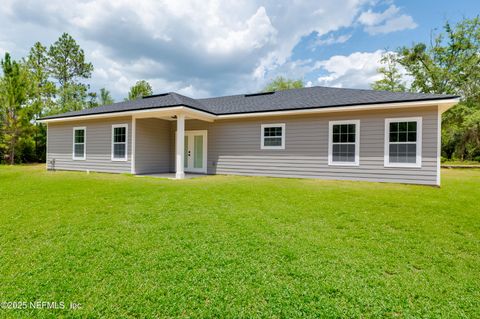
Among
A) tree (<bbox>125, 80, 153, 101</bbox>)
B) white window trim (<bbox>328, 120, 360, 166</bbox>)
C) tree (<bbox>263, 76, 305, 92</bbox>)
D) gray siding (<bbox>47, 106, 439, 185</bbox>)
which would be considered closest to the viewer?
gray siding (<bbox>47, 106, 439, 185</bbox>)

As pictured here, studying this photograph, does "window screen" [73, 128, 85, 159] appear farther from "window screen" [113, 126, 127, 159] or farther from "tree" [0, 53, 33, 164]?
"tree" [0, 53, 33, 164]

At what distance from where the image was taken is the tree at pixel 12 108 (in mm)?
16406

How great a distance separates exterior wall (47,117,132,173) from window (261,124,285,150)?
242 inches

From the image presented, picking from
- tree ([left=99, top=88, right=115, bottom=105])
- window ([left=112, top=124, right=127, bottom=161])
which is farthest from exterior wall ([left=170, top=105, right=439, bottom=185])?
tree ([left=99, top=88, right=115, bottom=105])

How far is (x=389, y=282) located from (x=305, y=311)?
1060mm

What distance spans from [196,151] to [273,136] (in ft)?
13.5

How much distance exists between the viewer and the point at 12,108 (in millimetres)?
16625

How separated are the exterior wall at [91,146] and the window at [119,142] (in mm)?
195

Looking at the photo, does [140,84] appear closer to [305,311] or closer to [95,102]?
[95,102]

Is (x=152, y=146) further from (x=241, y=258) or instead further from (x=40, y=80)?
(x=40, y=80)

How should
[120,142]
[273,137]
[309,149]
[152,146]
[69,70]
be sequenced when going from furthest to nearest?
[69,70]
[152,146]
[120,142]
[273,137]
[309,149]

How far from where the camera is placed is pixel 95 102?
97.7 ft

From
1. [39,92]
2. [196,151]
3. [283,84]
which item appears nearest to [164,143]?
[196,151]

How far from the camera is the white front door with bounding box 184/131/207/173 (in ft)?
39.3
